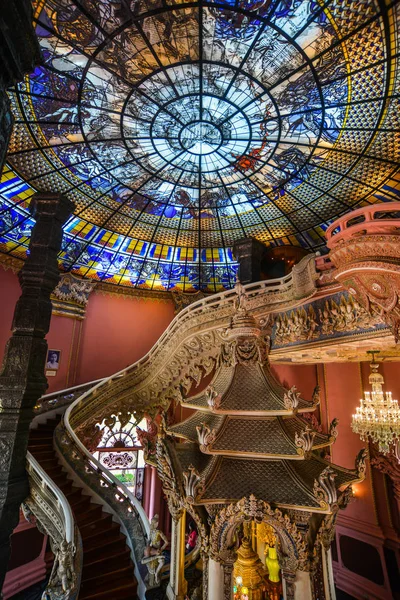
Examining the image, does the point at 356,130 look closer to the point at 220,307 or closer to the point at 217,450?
the point at 220,307

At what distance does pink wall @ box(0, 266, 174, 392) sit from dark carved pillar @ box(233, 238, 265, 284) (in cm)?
558

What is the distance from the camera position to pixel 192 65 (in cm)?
751

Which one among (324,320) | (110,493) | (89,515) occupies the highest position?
(324,320)

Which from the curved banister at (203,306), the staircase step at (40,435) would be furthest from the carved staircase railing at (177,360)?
Answer: the staircase step at (40,435)

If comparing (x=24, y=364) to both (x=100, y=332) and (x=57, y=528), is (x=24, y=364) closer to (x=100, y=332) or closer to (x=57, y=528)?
(x=57, y=528)

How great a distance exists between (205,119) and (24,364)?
8.49 meters

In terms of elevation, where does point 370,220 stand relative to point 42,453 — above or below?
above

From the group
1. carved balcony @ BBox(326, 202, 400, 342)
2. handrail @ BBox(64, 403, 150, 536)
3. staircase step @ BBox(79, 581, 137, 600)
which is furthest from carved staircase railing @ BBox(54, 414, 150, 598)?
carved balcony @ BBox(326, 202, 400, 342)

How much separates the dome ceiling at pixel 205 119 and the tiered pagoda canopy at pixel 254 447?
22.2ft

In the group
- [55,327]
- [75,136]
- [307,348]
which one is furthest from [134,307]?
[307,348]

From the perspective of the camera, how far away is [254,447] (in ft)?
12.3

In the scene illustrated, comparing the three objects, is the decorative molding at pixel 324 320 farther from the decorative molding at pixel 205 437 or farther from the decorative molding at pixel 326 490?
the decorative molding at pixel 205 437

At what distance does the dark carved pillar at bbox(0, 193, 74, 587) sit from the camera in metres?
6.82

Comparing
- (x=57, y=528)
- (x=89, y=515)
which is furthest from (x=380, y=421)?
(x=57, y=528)
